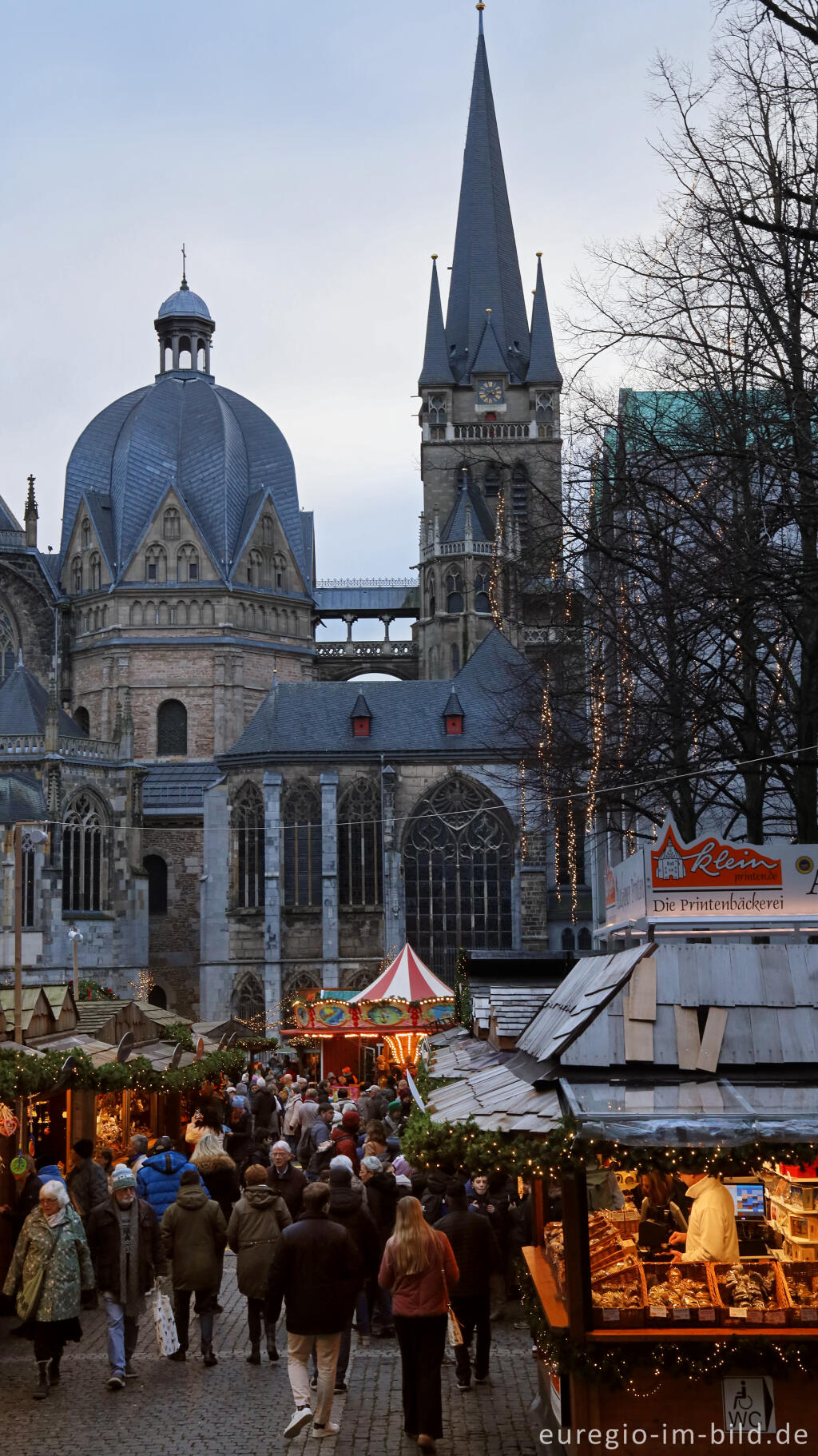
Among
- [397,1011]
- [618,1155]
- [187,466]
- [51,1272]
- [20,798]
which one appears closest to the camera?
[618,1155]

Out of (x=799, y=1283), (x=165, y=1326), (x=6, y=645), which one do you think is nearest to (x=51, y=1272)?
(x=165, y=1326)

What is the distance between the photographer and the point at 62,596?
66875 mm

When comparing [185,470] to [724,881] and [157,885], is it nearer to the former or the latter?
[157,885]

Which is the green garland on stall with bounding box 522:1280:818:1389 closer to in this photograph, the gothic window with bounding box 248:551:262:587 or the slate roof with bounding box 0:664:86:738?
the slate roof with bounding box 0:664:86:738

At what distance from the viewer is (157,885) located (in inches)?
2400

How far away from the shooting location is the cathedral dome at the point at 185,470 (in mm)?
65750

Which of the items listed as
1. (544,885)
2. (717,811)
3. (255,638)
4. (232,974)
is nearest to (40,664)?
(255,638)

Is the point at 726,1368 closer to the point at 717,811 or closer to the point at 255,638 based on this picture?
the point at 717,811

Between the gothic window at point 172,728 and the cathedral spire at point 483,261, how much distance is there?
19578mm

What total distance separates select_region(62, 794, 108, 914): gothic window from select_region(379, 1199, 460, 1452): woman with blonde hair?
4592 centimetres

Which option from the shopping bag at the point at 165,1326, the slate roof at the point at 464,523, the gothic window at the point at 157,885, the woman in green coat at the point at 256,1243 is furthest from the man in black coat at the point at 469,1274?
the slate roof at the point at 464,523

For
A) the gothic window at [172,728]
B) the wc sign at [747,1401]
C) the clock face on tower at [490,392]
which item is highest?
the clock face on tower at [490,392]

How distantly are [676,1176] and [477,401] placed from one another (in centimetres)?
6556

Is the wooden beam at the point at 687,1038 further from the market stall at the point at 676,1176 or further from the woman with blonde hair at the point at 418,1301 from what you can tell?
the woman with blonde hair at the point at 418,1301
